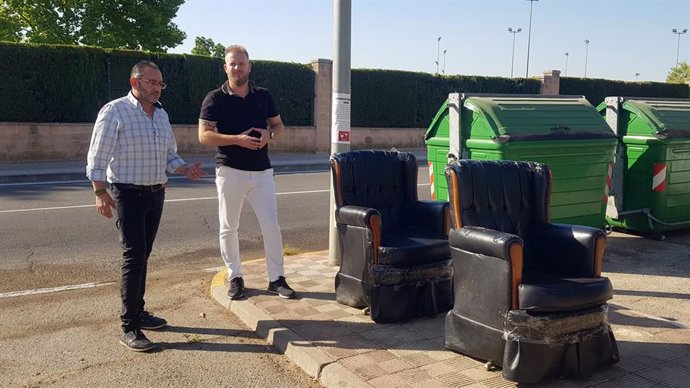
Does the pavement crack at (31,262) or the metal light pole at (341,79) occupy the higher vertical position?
the metal light pole at (341,79)

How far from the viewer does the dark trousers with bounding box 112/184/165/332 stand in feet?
14.8

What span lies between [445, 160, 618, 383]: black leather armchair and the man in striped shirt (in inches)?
85.7

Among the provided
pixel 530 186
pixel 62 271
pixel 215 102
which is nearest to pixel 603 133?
pixel 530 186

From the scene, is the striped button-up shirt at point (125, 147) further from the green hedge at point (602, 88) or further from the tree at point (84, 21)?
the green hedge at point (602, 88)

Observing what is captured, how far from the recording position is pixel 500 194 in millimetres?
4734

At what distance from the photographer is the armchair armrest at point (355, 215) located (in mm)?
4945

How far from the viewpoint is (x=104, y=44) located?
79.9 feet

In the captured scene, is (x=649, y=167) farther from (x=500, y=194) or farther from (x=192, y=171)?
(x=192, y=171)

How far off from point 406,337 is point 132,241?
→ 208 cm

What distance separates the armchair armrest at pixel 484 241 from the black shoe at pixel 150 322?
92.7 inches

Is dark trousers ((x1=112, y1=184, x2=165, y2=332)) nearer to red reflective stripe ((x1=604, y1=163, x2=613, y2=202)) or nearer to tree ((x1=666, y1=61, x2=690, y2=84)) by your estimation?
red reflective stripe ((x1=604, y1=163, x2=613, y2=202))

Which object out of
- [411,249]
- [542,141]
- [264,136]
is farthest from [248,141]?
[542,141]

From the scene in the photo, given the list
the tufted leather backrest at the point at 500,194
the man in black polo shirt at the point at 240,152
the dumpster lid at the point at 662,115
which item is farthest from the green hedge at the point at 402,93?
the tufted leather backrest at the point at 500,194

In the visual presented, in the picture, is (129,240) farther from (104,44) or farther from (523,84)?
(523,84)
